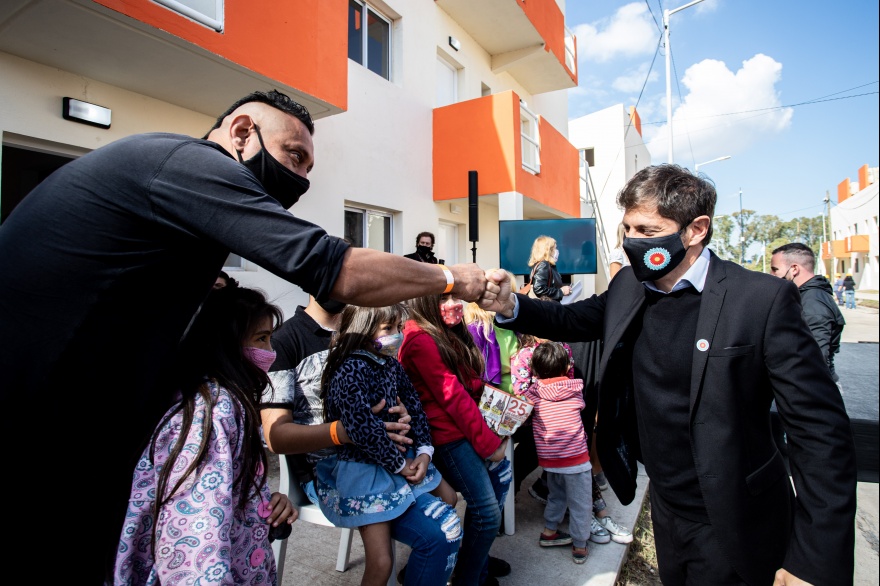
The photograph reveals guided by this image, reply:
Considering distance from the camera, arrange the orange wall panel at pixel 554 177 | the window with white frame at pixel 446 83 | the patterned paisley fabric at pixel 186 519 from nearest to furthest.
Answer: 1. the patterned paisley fabric at pixel 186 519
2. the window with white frame at pixel 446 83
3. the orange wall panel at pixel 554 177

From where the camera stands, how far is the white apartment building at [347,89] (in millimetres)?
3643

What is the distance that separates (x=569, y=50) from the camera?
13.5 meters

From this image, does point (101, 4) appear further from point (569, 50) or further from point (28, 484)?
point (569, 50)

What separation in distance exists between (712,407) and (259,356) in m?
1.74

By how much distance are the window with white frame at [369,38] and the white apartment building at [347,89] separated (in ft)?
0.08

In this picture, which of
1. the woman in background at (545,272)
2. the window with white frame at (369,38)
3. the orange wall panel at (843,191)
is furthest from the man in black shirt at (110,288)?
the orange wall panel at (843,191)

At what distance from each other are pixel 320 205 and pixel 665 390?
17.6ft

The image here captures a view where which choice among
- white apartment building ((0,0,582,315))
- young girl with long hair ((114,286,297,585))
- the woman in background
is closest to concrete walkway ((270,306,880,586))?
young girl with long hair ((114,286,297,585))

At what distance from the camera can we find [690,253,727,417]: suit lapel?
1.75 meters

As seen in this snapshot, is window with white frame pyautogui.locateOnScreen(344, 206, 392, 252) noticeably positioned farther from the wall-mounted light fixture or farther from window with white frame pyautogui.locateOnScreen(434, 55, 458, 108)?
the wall-mounted light fixture

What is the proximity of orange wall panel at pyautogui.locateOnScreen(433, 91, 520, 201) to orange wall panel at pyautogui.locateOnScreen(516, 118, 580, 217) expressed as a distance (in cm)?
67

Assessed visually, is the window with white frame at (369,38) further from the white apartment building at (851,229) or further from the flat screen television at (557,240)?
the white apartment building at (851,229)

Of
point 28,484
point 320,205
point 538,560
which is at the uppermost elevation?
point 320,205

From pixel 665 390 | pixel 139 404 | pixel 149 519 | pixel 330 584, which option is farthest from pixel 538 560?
pixel 139 404
